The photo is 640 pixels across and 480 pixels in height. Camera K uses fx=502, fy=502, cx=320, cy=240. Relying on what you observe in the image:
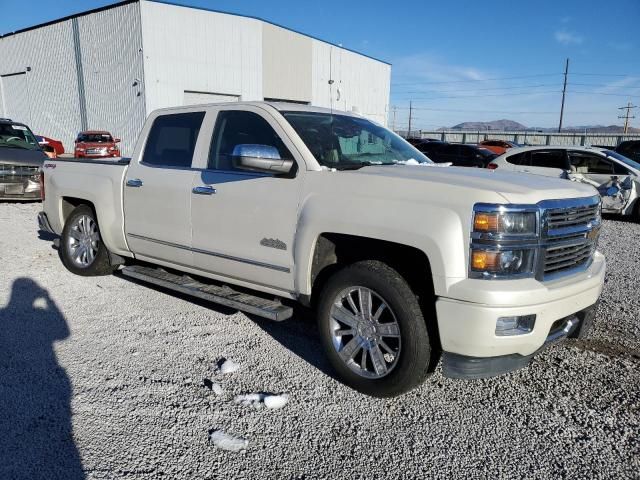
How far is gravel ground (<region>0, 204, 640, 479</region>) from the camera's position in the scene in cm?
267

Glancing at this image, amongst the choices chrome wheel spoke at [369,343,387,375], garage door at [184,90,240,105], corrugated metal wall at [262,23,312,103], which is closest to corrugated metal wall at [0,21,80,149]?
garage door at [184,90,240,105]

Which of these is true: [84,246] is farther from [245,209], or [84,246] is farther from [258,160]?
[258,160]

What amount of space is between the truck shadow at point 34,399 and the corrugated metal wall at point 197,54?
22.7 metres

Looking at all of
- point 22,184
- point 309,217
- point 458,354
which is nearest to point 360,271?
point 309,217

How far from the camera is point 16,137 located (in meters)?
11.5

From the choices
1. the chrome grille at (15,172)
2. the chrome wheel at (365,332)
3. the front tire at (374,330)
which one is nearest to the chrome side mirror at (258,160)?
the front tire at (374,330)

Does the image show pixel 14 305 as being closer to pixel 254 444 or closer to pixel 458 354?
pixel 254 444

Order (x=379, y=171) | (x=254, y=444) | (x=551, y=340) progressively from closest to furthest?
(x=254, y=444) < (x=551, y=340) < (x=379, y=171)

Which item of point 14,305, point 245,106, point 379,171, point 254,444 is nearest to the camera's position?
point 254,444

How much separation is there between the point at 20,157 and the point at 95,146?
11763mm

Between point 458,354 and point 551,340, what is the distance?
65cm

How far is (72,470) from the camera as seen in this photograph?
2.56 m

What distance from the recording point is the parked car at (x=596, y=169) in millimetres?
10617

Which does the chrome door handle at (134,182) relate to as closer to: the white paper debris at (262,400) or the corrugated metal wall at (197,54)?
the white paper debris at (262,400)
